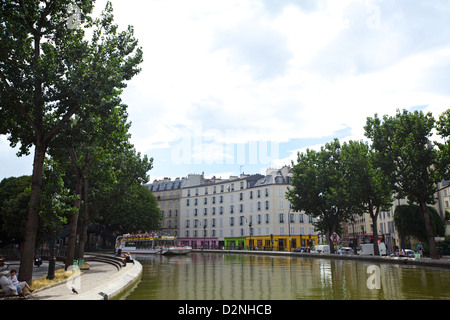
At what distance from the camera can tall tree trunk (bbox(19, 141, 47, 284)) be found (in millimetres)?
13117

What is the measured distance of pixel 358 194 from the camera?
3838cm

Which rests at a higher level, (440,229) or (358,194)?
(358,194)

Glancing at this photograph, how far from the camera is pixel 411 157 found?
3128 centimetres

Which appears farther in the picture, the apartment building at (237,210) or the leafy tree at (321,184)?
the apartment building at (237,210)

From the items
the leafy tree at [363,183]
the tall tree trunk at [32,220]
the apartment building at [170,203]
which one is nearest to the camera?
the tall tree trunk at [32,220]

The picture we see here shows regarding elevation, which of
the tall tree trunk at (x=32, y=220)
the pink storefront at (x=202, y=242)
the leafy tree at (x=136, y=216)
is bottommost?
the pink storefront at (x=202, y=242)

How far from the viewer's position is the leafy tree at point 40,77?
13.4 meters

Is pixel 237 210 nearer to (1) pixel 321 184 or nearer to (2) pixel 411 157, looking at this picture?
(1) pixel 321 184

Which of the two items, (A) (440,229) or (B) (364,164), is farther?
(A) (440,229)

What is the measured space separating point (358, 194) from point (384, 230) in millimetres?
29594

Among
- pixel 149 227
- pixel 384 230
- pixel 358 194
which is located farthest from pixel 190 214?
pixel 358 194

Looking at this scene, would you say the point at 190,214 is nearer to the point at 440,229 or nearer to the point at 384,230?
the point at 384,230

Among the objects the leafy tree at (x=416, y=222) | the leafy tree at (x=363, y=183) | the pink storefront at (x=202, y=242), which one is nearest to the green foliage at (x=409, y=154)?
the leafy tree at (x=363, y=183)

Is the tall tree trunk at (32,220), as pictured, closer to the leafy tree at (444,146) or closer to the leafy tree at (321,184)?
the leafy tree at (444,146)
